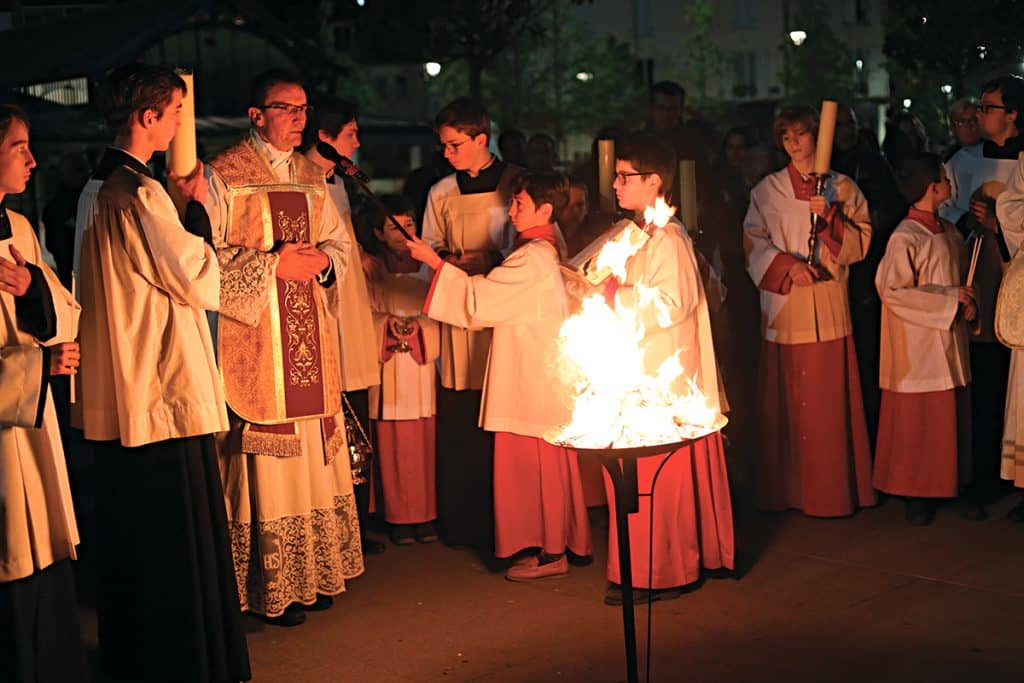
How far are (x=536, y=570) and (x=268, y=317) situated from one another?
71.0 inches

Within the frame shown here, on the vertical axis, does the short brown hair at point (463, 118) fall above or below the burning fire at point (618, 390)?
above

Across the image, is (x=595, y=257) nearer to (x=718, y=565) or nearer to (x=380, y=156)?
(x=718, y=565)

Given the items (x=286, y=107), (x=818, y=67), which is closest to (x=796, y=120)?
(x=286, y=107)

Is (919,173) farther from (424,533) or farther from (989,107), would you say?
(424,533)

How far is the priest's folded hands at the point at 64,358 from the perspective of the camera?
4.97 meters

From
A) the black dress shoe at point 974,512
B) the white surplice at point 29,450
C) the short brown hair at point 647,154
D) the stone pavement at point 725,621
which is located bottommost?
the stone pavement at point 725,621

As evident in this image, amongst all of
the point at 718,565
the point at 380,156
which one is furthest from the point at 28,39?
the point at 380,156

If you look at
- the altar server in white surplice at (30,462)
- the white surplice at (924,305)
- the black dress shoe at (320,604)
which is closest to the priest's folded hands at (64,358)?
the altar server in white surplice at (30,462)

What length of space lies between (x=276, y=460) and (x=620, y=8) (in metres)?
64.9

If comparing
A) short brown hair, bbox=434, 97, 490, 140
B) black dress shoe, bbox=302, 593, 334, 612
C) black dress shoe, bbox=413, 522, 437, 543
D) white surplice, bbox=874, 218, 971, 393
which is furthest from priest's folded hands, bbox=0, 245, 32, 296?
white surplice, bbox=874, 218, 971, 393

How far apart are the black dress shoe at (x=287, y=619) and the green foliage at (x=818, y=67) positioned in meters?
44.9

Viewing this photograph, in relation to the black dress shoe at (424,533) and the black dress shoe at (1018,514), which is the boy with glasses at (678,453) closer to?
the black dress shoe at (424,533)

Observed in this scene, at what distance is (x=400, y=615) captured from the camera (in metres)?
6.44

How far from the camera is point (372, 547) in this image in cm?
765
